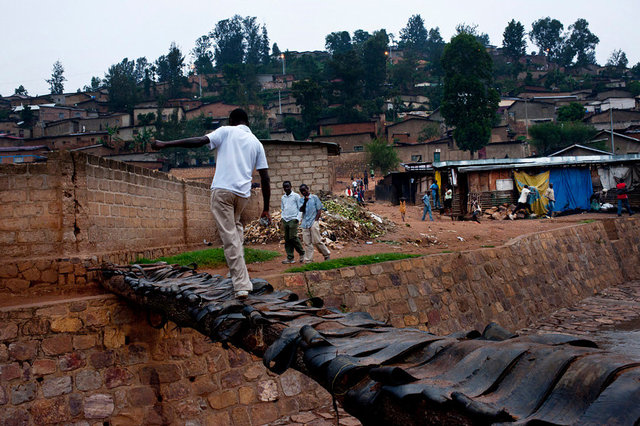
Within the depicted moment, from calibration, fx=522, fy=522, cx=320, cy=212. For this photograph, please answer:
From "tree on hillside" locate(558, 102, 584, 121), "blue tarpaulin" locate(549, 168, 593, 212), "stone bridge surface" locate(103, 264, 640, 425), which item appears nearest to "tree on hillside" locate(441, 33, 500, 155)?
"tree on hillside" locate(558, 102, 584, 121)

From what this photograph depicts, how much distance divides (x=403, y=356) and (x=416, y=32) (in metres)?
119

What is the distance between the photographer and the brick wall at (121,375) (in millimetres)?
6594

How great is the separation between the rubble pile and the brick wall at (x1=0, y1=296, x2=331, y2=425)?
6.54 m

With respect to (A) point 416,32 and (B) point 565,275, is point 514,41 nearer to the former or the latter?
(A) point 416,32

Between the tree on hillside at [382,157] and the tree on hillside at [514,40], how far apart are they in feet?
163

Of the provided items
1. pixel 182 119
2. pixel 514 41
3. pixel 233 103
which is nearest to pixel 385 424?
pixel 182 119

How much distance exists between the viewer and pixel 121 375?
7.21 meters

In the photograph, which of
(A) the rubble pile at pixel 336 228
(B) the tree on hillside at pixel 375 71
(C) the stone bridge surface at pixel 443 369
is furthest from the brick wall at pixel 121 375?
(B) the tree on hillside at pixel 375 71

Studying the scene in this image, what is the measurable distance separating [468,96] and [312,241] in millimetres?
40172

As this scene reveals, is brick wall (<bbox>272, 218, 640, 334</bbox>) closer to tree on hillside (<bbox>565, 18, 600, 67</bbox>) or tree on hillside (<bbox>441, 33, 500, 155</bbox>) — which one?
tree on hillside (<bbox>441, 33, 500, 155</bbox>)

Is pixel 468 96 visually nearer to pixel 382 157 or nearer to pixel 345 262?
pixel 382 157

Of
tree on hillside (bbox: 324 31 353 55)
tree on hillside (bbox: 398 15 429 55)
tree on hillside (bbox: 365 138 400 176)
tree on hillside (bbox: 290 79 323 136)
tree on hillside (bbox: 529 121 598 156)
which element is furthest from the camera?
tree on hillside (bbox: 398 15 429 55)

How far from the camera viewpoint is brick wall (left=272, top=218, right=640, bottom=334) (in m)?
9.77

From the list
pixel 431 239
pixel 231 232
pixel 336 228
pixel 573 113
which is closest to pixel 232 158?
pixel 231 232
